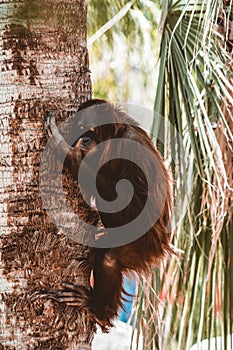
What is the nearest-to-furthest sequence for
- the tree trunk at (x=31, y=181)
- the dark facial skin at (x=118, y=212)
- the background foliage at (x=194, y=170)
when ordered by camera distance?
the tree trunk at (x=31, y=181)
the dark facial skin at (x=118, y=212)
the background foliage at (x=194, y=170)

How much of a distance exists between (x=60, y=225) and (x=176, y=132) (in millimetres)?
627

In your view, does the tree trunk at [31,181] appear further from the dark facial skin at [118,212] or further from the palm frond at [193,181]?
the palm frond at [193,181]

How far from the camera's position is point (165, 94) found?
1.63 m

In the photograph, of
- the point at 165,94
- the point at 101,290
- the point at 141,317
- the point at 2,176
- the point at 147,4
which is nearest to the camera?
the point at 2,176

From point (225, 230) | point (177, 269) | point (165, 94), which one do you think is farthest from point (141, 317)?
point (165, 94)

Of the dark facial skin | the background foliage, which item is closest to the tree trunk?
the dark facial skin

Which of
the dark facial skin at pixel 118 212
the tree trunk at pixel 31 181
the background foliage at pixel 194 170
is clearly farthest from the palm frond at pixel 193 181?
the tree trunk at pixel 31 181

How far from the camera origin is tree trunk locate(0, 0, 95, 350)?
0.95 m

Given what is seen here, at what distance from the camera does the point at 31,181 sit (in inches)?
37.5

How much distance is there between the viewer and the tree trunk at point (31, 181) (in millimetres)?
946

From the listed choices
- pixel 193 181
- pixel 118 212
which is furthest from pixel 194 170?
pixel 118 212

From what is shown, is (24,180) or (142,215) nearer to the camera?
(24,180)

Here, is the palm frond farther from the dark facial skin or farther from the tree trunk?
the tree trunk

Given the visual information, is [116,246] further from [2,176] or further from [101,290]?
[2,176]
